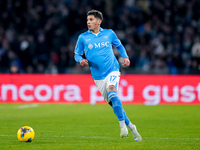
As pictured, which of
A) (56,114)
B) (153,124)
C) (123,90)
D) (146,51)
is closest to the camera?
(153,124)

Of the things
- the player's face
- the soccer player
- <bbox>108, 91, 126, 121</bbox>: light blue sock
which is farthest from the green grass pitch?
the player's face

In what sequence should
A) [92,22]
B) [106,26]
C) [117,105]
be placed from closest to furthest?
1. [117,105]
2. [92,22]
3. [106,26]

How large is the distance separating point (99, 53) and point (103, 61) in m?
0.18

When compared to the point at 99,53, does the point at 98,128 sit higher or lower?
lower

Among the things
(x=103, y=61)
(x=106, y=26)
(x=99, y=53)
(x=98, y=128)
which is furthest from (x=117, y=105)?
(x=106, y=26)

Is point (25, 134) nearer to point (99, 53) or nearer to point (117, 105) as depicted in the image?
point (117, 105)

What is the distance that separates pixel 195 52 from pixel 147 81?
2779 millimetres

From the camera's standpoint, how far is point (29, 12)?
23766 millimetres

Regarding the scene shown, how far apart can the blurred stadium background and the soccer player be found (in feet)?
34.7

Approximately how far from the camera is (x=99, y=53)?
809 centimetres

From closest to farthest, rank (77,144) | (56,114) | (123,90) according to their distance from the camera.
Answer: (77,144) < (56,114) < (123,90)

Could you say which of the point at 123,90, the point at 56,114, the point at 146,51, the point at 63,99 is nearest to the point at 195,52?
the point at 146,51

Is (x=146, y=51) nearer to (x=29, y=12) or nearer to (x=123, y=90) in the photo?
(x=123, y=90)

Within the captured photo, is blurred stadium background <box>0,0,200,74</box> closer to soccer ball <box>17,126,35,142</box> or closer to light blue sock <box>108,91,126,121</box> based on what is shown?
light blue sock <box>108,91,126,121</box>
